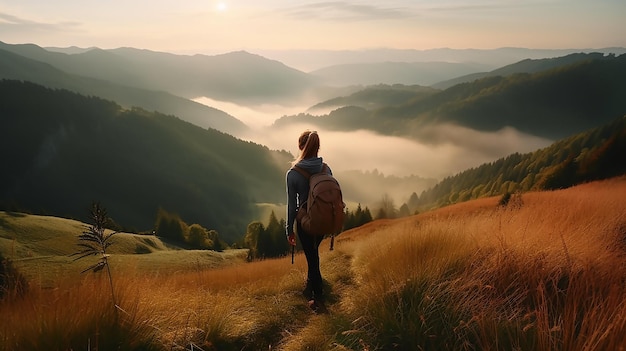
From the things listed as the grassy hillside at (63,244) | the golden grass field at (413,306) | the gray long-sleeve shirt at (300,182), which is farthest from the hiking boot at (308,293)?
the grassy hillside at (63,244)

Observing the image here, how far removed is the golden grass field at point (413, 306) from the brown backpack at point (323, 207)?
45.7 inches

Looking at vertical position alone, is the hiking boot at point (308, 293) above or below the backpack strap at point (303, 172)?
below

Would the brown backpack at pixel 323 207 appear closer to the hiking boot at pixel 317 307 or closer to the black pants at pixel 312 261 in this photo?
the black pants at pixel 312 261

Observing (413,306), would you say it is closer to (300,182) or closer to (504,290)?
(504,290)

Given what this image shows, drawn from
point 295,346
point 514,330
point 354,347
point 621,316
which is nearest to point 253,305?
point 295,346

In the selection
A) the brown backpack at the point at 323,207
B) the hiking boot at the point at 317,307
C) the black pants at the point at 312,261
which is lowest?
the hiking boot at the point at 317,307

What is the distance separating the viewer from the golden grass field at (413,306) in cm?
400

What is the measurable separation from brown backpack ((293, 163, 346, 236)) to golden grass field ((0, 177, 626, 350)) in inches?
45.7

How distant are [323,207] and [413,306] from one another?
2162mm

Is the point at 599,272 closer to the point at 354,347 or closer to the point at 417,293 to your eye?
the point at 417,293

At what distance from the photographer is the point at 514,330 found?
12.5 feet

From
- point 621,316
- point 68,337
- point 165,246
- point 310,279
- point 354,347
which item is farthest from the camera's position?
point 165,246

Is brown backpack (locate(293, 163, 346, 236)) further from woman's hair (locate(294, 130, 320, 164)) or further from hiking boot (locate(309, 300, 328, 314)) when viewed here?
hiking boot (locate(309, 300, 328, 314))

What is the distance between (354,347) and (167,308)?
8.22 ft
